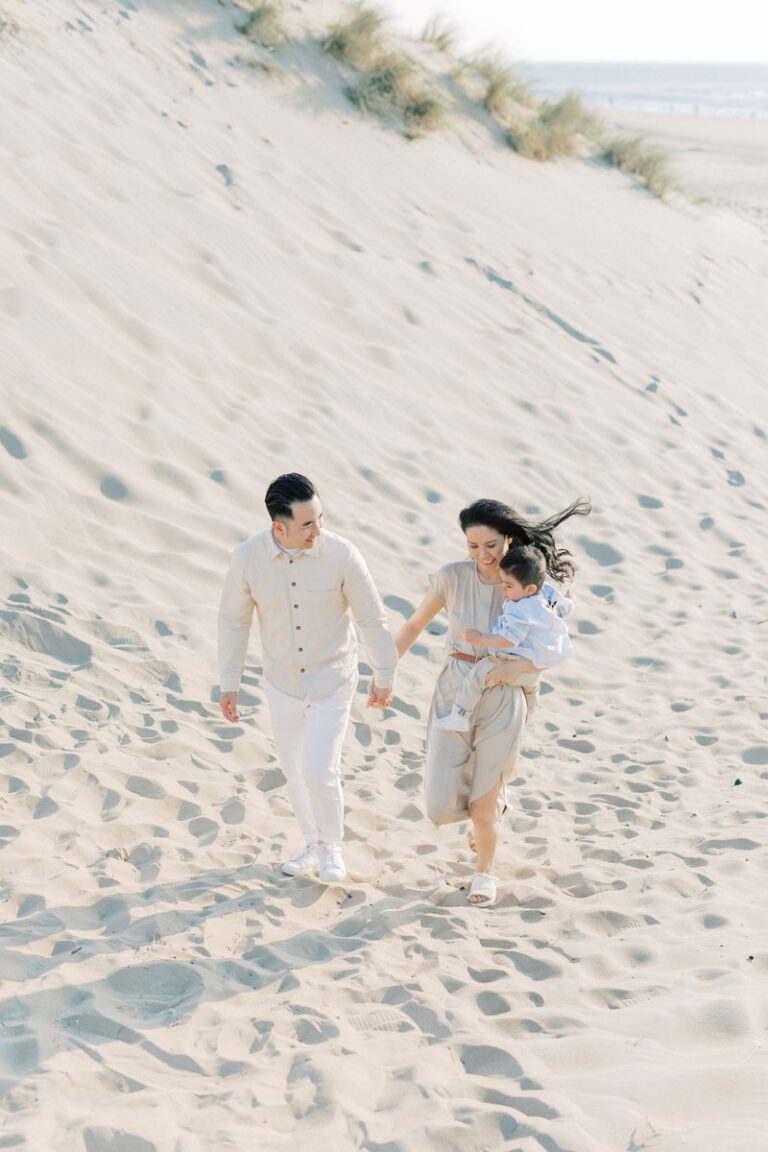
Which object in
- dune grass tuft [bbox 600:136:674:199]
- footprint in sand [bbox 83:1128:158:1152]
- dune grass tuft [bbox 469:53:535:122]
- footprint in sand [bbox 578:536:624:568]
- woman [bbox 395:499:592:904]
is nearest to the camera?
footprint in sand [bbox 83:1128:158:1152]

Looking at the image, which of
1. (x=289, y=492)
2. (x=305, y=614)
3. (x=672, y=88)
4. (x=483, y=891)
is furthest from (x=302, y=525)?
(x=672, y=88)

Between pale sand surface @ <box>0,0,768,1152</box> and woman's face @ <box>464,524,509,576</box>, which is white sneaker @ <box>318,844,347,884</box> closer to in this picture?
pale sand surface @ <box>0,0,768,1152</box>

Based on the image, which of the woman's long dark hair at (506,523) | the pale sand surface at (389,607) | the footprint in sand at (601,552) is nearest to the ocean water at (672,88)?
the pale sand surface at (389,607)

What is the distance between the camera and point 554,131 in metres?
15.4

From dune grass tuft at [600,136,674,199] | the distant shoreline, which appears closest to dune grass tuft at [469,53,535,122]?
dune grass tuft at [600,136,674,199]

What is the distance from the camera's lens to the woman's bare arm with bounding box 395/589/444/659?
4.50 m

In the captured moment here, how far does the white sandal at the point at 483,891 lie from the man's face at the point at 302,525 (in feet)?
4.63

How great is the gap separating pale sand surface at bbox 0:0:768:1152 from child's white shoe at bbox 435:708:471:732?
2.23ft

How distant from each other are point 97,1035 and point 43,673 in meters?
2.39

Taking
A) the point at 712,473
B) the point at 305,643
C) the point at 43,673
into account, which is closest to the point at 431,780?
the point at 305,643

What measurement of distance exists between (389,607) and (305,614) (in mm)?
2640

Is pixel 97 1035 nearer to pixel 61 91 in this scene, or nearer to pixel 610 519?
pixel 610 519

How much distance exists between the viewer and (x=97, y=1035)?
352 centimetres

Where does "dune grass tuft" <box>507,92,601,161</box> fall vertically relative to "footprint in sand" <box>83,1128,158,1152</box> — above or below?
above
